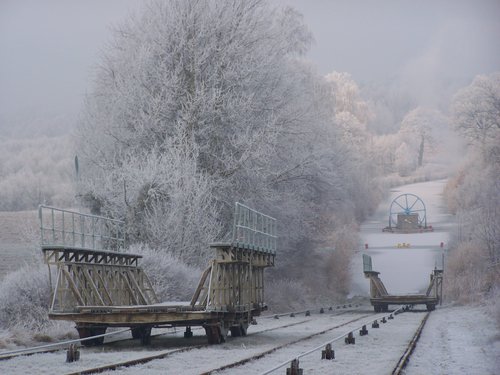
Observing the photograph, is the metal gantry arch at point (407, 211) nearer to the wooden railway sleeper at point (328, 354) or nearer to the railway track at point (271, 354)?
the railway track at point (271, 354)

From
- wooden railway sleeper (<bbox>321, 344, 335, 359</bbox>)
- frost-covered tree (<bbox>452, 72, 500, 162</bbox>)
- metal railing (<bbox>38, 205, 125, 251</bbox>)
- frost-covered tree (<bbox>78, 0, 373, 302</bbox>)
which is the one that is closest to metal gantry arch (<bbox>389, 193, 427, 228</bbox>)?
frost-covered tree (<bbox>452, 72, 500, 162</bbox>)

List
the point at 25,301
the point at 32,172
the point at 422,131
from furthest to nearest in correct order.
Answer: the point at 422,131 < the point at 32,172 < the point at 25,301

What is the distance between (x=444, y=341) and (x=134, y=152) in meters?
17.6

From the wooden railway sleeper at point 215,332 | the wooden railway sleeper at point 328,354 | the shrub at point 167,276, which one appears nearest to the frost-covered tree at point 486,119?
the shrub at point 167,276

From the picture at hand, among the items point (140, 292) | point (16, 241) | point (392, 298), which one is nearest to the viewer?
point (140, 292)

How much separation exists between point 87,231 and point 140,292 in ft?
45.1

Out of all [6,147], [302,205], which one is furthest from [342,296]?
[6,147]

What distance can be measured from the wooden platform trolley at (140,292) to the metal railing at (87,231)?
126mm

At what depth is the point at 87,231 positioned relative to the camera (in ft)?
105

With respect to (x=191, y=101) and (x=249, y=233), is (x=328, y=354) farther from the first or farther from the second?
(x=191, y=101)

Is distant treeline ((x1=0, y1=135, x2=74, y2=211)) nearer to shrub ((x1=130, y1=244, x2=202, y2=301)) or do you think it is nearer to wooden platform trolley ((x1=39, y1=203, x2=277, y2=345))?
shrub ((x1=130, y1=244, x2=202, y2=301))

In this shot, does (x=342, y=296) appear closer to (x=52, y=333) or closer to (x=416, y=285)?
(x=416, y=285)

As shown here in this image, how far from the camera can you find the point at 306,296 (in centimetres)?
3806

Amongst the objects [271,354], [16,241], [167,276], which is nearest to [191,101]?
[167,276]
